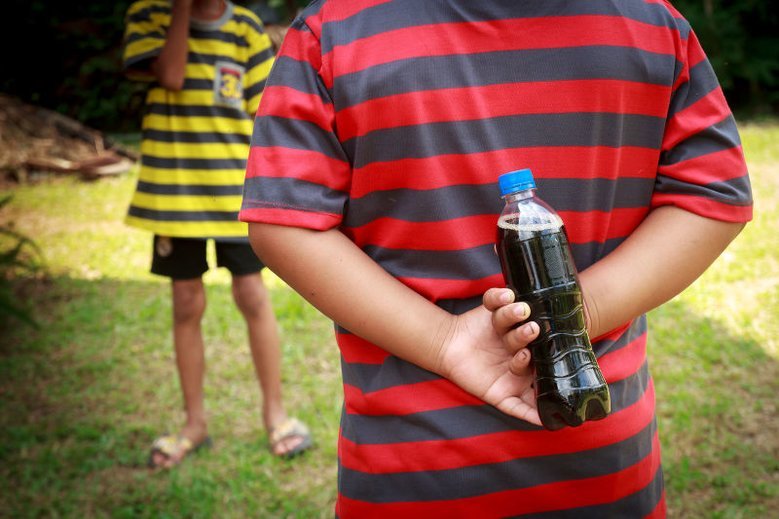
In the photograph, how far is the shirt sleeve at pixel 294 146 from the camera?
3.48 ft

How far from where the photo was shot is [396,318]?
109cm

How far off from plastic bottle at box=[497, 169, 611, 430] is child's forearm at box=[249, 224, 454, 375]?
0.15m

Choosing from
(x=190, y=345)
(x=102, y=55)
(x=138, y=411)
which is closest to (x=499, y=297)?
(x=190, y=345)

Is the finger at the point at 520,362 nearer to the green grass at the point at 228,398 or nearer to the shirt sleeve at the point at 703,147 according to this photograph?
the shirt sleeve at the point at 703,147

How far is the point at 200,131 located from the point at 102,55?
10516 mm

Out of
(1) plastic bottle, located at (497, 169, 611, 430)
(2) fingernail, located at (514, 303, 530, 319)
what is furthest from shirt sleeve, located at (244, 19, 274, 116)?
(2) fingernail, located at (514, 303, 530, 319)

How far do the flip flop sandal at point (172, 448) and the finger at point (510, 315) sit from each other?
2488 mm

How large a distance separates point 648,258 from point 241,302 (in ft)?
7.34

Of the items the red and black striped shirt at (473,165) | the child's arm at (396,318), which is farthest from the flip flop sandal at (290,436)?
the child's arm at (396,318)

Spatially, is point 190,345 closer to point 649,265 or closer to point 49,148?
point 649,265

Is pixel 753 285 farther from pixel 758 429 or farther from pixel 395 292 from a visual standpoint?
pixel 395 292

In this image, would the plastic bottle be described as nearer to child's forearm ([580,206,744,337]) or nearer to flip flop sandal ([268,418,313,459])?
child's forearm ([580,206,744,337])

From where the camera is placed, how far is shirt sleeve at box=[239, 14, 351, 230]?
3.48 ft

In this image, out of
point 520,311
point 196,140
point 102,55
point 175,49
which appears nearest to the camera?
point 520,311
